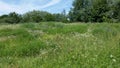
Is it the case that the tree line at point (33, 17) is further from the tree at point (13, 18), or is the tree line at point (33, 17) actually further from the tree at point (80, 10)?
Result: the tree at point (80, 10)

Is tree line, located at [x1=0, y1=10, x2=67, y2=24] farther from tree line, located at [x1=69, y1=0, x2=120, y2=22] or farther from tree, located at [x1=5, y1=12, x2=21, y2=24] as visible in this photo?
tree line, located at [x1=69, y1=0, x2=120, y2=22]

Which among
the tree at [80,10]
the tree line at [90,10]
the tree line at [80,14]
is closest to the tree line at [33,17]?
the tree line at [80,14]

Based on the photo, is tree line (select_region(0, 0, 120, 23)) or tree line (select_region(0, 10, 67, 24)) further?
tree line (select_region(0, 10, 67, 24))

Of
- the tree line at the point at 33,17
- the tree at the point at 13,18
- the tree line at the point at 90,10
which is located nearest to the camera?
the tree line at the point at 90,10

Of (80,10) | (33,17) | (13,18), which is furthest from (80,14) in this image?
(13,18)

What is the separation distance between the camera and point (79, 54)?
6539 millimetres

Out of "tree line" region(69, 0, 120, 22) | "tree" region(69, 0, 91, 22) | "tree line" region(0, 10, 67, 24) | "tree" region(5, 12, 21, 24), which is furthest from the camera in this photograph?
"tree line" region(0, 10, 67, 24)

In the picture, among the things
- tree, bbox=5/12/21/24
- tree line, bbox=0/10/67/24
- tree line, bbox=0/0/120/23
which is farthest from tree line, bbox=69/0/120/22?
tree, bbox=5/12/21/24

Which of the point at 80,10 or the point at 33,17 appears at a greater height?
the point at 80,10

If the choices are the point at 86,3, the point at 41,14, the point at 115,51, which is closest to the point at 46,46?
the point at 115,51

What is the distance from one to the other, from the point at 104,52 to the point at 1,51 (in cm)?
364

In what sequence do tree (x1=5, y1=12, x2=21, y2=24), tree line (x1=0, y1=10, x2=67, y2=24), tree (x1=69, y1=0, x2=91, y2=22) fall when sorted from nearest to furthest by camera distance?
tree (x1=69, y1=0, x2=91, y2=22)
tree (x1=5, y1=12, x2=21, y2=24)
tree line (x1=0, y1=10, x2=67, y2=24)

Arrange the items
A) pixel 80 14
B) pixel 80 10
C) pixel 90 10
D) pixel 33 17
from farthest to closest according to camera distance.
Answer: pixel 33 17, pixel 80 10, pixel 80 14, pixel 90 10

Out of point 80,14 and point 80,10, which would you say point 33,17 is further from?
point 80,14
